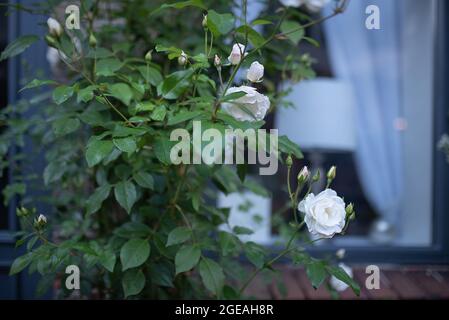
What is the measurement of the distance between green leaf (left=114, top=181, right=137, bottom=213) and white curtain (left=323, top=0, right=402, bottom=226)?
1.73m

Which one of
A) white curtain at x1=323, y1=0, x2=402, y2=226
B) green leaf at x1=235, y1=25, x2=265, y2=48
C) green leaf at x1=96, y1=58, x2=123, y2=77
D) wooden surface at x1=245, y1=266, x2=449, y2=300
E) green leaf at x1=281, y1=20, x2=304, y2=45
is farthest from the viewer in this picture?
white curtain at x1=323, y1=0, x2=402, y2=226

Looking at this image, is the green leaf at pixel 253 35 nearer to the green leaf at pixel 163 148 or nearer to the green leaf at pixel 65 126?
the green leaf at pixel 163 148

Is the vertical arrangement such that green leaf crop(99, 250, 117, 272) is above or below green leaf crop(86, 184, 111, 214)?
below

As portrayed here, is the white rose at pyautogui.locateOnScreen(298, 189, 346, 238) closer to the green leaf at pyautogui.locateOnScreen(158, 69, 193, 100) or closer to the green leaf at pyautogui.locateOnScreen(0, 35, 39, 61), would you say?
the green leaf at pyautogui.locateOnScreen(158, 69, 193, 100)

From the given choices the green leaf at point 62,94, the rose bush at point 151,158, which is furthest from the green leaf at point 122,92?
the green leaf at point 62,94

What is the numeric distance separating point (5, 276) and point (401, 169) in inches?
Result: 77.0

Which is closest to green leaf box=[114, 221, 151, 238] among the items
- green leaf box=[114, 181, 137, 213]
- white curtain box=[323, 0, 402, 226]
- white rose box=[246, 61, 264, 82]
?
green leaf box=[114, 181, 137, 213]

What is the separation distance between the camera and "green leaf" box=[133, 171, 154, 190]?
49.4 inches

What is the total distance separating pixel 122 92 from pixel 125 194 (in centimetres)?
25

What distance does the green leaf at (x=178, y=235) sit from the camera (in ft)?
4.04

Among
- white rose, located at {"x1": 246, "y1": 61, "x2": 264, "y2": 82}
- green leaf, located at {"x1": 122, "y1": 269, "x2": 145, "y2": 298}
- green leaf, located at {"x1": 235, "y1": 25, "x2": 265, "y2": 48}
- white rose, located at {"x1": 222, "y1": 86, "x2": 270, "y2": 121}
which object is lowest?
green leaf, located at {"x1": 122, "y1": 269, "x2": 145, "y2": 298}

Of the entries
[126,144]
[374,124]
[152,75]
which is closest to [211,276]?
[126,144]

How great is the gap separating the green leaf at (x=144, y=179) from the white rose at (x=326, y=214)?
0.39 meters
